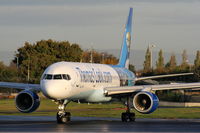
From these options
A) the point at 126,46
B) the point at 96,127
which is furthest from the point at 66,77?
the point at 126,46

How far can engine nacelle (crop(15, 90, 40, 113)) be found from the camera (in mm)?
41344

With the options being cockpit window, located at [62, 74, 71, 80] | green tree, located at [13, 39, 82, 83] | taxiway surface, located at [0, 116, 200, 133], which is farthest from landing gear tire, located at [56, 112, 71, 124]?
green tree, located at [13, 39, 82, 83]

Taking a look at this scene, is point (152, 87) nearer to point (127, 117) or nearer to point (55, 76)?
point (127, 117)

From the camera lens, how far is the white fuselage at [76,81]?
125 ft

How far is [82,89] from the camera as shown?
1608 inches

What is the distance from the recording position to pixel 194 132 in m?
30.8

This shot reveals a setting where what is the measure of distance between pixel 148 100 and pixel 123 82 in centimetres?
855

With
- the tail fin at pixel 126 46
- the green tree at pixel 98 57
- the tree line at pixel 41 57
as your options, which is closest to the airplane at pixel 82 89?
the tail fin at pixel 126 46

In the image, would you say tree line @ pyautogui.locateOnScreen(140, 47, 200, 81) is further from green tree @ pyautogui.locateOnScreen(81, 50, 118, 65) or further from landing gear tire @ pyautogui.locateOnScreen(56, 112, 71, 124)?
landing gear tire @ pyautogui.locateOnScreen(56, 112, 71, 124)

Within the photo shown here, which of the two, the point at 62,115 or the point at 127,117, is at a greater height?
the point at 62,115

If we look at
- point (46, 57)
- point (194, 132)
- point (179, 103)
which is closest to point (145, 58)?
point (46, 57)

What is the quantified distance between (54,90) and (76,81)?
2.53m

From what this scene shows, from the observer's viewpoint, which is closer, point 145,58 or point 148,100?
point 148,100

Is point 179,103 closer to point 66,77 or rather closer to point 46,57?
point 66,77
